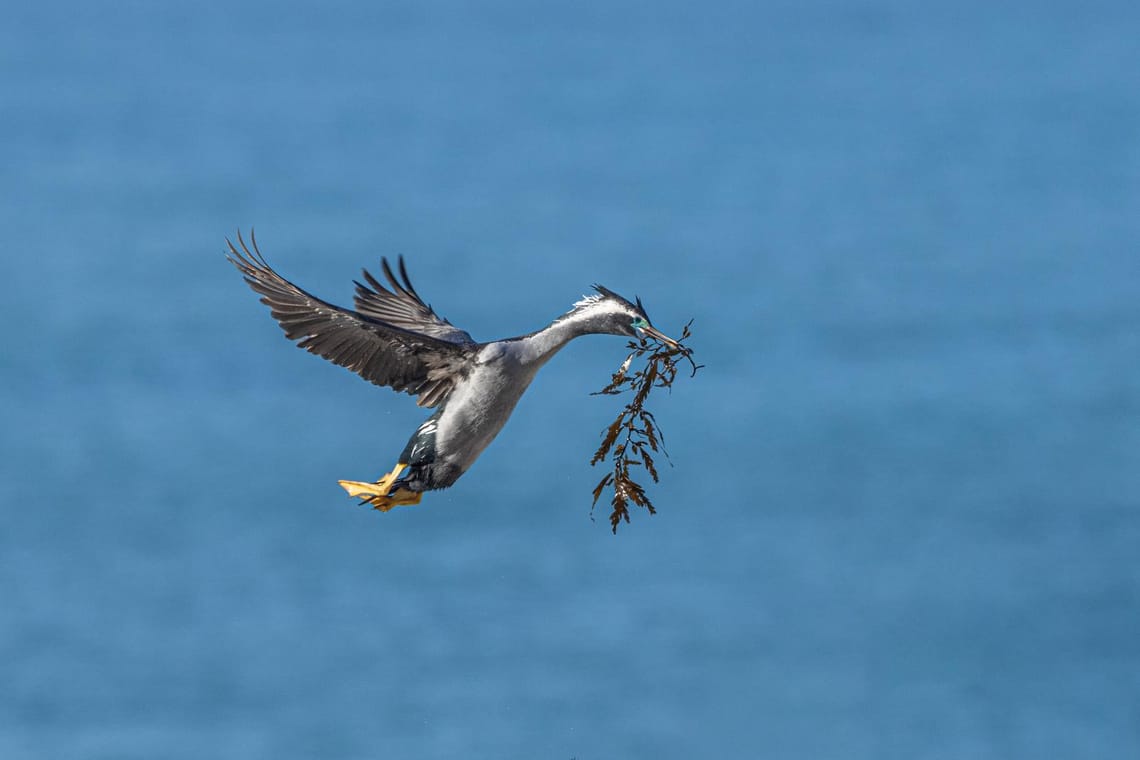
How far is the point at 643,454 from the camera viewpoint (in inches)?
728

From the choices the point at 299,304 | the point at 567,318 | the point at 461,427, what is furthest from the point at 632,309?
the point at 299,304

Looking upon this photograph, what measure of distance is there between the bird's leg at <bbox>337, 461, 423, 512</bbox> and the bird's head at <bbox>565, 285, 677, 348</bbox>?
2.19m

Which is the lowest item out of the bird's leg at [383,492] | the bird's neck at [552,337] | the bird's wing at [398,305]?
the bird's leg at [383,492]

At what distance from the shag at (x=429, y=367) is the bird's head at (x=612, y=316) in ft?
0.06

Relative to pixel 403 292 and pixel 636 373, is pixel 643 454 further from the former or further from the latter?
pixel 403 292

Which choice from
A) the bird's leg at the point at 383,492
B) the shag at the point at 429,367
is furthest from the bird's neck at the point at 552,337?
the bird's leg at the point at 383,492

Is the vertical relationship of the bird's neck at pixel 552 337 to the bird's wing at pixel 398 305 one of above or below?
below

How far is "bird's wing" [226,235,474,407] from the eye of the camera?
1875cm

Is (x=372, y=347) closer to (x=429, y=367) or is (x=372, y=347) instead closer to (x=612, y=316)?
(x=429, y=367)

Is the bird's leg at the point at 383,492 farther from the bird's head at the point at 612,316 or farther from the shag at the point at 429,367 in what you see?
the bird's head at the point at 612,316

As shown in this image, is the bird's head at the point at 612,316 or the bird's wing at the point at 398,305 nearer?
the bird's head at the point at 612,316

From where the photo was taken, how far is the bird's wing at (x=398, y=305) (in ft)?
69.4

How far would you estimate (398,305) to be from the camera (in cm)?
2159

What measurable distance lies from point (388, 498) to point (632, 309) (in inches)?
111
